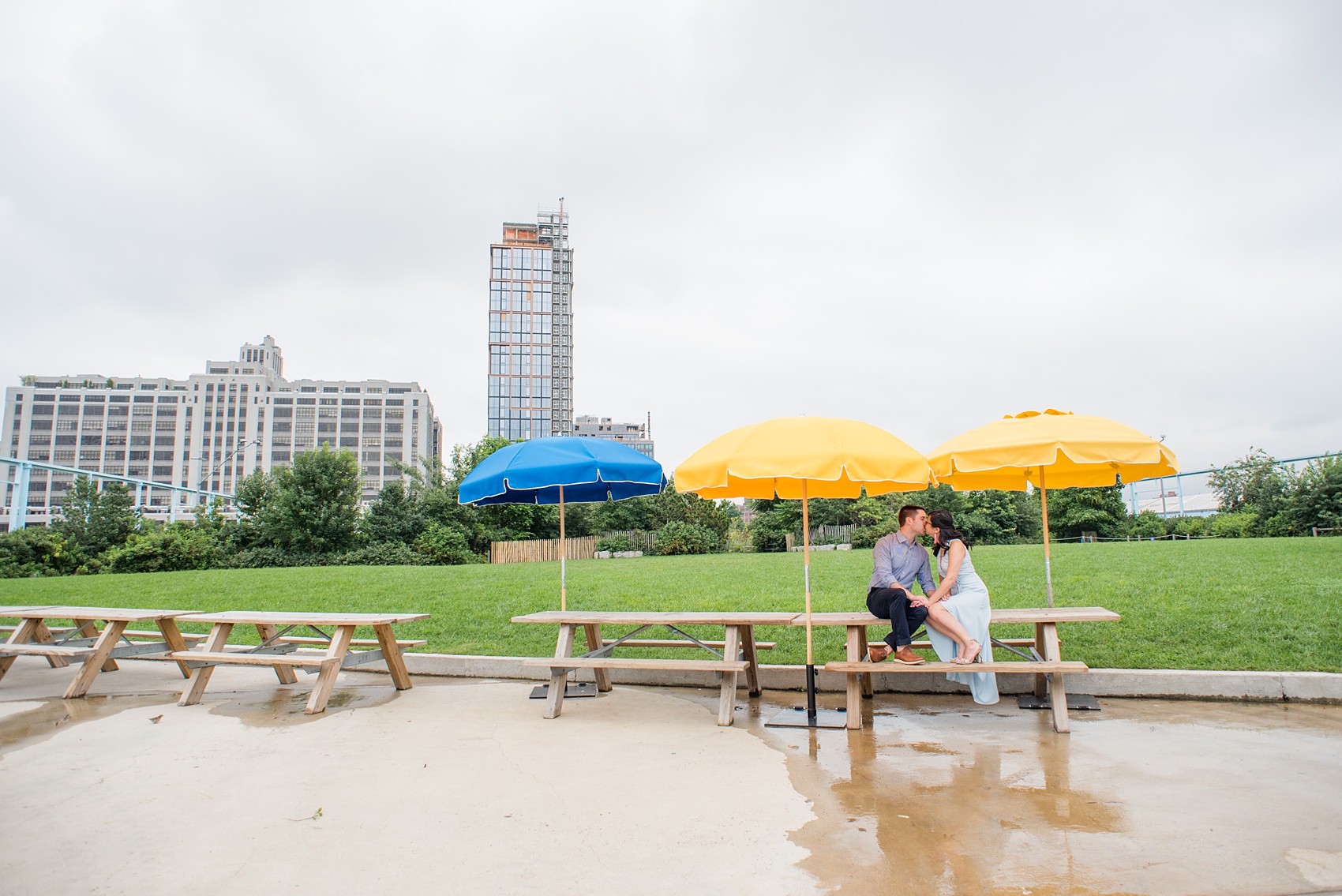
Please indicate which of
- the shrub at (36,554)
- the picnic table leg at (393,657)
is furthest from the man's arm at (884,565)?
the shrub at (36,554)

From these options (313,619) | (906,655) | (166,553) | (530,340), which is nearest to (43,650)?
(313,619)

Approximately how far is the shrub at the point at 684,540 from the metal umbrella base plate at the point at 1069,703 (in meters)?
30.1

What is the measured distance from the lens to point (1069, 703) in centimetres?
618

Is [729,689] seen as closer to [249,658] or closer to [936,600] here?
[936,600]

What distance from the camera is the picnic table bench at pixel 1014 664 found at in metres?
5.44

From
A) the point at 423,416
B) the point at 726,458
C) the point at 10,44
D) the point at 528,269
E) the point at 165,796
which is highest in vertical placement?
the point at 528,269

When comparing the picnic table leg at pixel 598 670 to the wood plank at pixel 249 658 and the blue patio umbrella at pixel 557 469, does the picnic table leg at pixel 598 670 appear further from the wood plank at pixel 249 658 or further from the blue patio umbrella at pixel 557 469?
the wood plank at pixel 249 658

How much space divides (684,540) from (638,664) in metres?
30.5

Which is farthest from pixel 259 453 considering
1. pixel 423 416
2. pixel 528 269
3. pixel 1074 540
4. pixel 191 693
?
pixel 191 693

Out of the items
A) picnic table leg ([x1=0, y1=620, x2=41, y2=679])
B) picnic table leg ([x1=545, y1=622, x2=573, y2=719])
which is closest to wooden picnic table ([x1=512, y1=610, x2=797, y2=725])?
picnic table leg ([x1=545, y1=622, x2=573, y2=719])

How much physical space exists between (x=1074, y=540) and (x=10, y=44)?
4426 centimetres

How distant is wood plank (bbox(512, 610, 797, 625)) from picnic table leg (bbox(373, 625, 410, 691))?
153 centimetres

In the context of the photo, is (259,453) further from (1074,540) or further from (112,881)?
(112,881)

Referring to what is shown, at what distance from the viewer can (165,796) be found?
432cm
